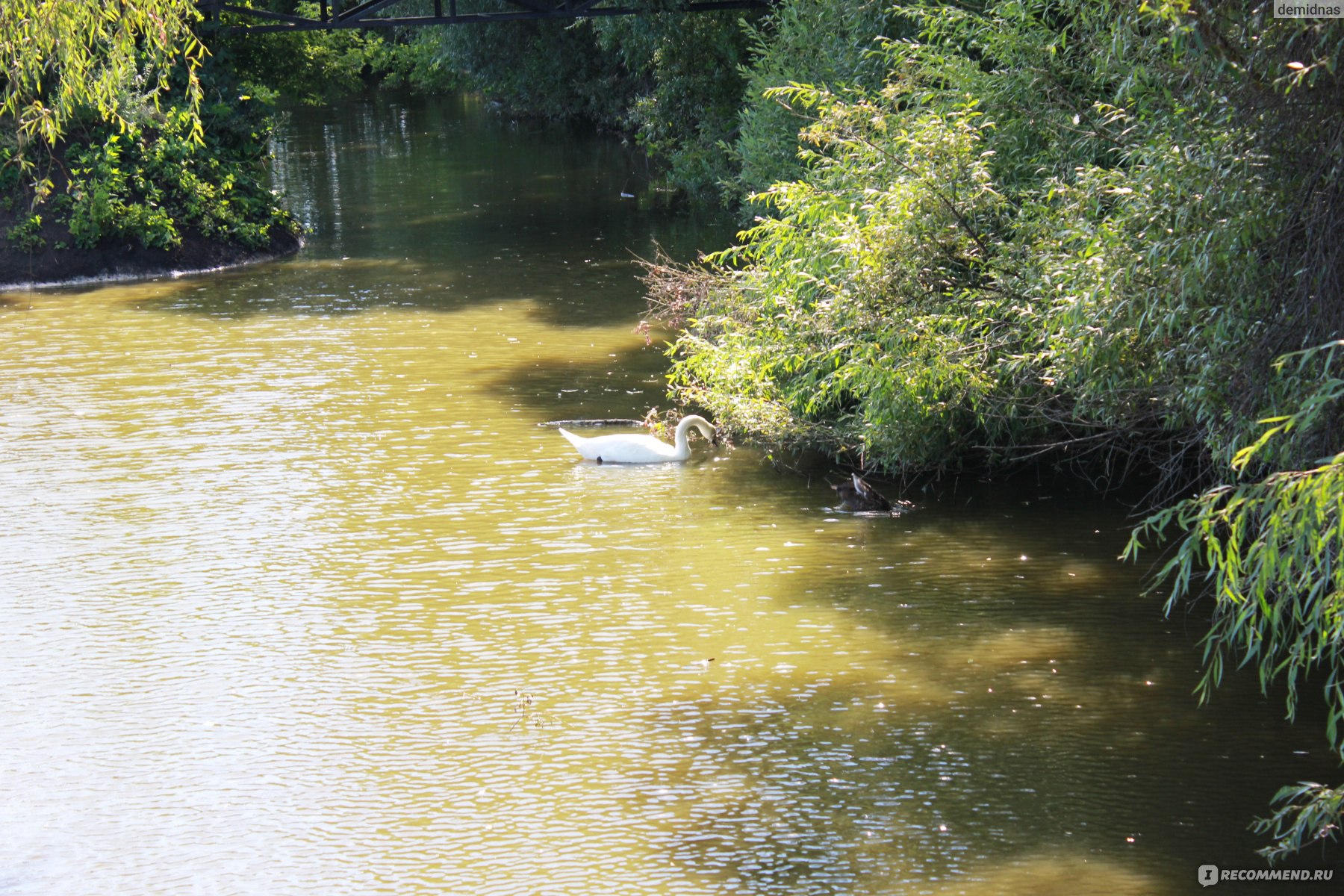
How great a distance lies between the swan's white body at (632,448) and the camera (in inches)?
525

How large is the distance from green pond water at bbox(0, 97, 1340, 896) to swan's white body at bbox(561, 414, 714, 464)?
166mm

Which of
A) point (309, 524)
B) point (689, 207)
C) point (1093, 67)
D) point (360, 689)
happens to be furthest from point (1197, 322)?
point (689, 207)

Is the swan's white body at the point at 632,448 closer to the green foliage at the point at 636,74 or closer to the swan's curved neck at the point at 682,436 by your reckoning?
the swan's curved neck at the point at 682,436

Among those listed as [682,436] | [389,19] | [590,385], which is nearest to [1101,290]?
[682,436]

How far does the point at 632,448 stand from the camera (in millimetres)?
13359

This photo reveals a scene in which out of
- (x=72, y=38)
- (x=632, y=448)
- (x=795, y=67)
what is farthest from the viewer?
(x=795, y=67)

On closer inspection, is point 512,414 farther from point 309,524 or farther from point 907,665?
point 907,665

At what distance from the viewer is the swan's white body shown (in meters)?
13.3

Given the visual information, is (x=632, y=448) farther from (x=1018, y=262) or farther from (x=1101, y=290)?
(x=1101, y=290)

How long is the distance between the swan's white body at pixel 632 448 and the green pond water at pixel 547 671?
166 millimetres

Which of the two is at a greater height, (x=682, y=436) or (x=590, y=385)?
(x=590, y=385)

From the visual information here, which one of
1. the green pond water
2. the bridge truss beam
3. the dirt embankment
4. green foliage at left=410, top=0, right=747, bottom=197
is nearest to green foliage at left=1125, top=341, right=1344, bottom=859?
the green pond water

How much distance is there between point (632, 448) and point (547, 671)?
442cm

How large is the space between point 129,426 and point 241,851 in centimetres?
852
